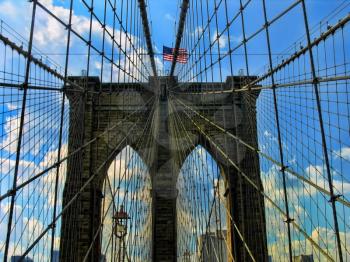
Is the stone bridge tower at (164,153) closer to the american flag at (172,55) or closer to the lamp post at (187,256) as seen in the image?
the american flag at (172,55)

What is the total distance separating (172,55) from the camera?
17156mm

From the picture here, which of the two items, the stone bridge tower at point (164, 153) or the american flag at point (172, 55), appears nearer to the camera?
the stone bridge tower at point (164, 153)

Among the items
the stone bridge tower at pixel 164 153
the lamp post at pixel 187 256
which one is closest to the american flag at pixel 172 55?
the stone bridge tower at pixel 164 153

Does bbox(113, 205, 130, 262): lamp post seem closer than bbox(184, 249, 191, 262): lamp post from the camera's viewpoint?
Yes

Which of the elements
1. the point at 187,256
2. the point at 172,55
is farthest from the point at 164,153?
the point at 187,256

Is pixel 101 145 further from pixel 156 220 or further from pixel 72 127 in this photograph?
pixel 72 127

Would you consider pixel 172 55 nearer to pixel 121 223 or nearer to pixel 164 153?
pixel 164 153

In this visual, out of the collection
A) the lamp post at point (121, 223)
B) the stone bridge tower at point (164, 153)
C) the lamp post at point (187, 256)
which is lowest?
the lamp post at point (187, 256)

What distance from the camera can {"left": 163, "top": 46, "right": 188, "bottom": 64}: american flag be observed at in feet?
54.9

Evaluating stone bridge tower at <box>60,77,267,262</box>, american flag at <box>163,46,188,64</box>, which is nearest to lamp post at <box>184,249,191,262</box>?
stone bridge tower at <box>60,77,267,262</box>

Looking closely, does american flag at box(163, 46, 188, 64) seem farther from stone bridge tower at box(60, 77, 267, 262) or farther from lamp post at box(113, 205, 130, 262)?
lamp post at box(113, 205, 130, 262)

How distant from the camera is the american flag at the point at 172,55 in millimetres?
16734

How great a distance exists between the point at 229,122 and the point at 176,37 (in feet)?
13.7

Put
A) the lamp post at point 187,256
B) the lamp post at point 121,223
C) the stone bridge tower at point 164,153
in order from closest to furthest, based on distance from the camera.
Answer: the lamp post at point 121,223 < the lamp post at point 187,256 < the stone bridge tower at point 164,153
